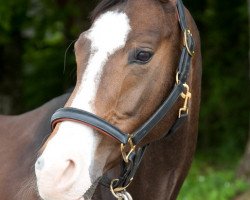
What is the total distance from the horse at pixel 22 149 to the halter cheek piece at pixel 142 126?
1.67ft

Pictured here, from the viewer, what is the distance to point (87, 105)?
2770 millimetres

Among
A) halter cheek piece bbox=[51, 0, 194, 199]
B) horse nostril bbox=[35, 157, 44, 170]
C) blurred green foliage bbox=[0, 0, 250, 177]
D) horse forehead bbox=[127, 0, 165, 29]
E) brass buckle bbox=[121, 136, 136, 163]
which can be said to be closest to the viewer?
horse nostril bbox=[35, 157, 44, 170]

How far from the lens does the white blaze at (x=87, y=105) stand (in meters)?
2.63

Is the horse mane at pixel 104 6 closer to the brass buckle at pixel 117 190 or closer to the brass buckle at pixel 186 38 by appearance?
the brass buckle at pixel 186 38

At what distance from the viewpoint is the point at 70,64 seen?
386 inches

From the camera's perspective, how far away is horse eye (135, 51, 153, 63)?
2.97 meters

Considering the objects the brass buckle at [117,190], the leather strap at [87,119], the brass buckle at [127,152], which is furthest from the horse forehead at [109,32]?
the brass buckle at [117,190]

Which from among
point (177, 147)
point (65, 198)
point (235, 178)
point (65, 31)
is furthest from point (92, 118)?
point (65, 31)

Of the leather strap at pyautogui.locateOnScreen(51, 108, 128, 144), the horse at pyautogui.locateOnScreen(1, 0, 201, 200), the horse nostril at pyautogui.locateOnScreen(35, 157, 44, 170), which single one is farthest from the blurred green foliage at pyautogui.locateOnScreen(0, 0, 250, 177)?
the horse nostril at pyautogui.locateOnScreen(35, 157, 44, 170)

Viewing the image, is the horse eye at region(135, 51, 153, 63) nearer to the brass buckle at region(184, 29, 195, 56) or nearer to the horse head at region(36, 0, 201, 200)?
the horse head at region(36, 0, 201, 200)

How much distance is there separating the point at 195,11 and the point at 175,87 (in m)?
6.98

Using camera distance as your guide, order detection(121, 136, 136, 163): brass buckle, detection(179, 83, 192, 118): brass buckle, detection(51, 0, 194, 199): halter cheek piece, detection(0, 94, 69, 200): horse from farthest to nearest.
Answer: detection(0, 94, 69, 200): horse, detection(179, 83, 192, 118): brass buckle, detection(121, 136, 136, 163): brass buckle, detection(51, 0, 194, 199): halter cheek piece

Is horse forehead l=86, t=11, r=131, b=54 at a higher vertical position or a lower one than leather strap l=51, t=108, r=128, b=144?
higher

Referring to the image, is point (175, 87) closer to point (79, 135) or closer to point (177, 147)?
point (177, 147)
